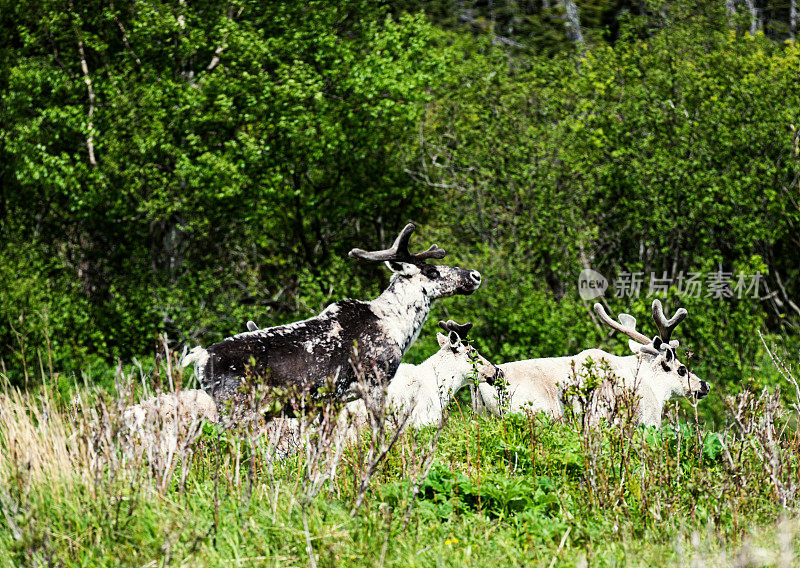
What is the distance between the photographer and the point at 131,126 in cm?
1465

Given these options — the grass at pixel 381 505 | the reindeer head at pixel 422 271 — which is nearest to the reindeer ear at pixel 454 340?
the reindeer head at pixel 422 271

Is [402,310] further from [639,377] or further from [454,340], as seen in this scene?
[639,377]

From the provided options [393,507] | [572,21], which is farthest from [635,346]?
[572,21]

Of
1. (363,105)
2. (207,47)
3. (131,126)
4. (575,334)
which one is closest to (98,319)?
(131,126)

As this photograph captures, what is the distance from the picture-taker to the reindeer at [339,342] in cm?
679

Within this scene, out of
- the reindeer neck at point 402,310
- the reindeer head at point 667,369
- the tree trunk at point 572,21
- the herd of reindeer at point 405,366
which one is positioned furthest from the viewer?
the tree trunk at point 572,21

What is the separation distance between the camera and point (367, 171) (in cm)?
1852

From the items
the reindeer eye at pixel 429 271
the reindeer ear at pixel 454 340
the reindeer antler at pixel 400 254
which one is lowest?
the reindeer ear at pixel 454 340

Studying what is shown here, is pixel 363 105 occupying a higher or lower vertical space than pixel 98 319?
higher

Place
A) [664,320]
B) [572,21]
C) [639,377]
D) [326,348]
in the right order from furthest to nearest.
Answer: [572,21]
[664,320]
[639,377]
[326,348]

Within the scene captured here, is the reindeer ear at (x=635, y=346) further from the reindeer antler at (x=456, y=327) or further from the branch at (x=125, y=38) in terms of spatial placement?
the branch at (x=125, y=38)

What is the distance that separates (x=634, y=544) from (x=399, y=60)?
14120mm

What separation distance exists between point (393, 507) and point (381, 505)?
0.22 m

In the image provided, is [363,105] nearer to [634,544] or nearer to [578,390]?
[578,390]
